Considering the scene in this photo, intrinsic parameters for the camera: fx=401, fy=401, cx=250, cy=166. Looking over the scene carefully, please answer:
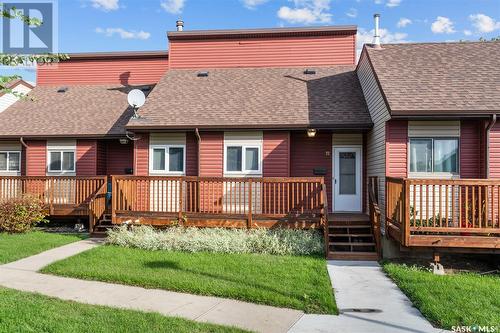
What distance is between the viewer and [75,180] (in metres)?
12.5

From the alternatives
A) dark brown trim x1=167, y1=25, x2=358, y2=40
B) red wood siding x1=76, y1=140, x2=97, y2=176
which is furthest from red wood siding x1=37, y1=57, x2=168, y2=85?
red wood siding x1=76, y1=140, x2=97, y2=176

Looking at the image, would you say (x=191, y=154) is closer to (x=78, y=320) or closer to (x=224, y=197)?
(x=224, y=197)

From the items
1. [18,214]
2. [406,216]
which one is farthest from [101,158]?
[406,216]

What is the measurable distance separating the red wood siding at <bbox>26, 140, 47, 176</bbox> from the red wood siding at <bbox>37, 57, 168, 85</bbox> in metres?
4.33

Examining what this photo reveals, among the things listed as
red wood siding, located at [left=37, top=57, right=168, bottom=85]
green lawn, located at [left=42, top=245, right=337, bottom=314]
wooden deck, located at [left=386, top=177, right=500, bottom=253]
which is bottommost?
green lawn, located at [left=42, top=245, right=337, bottom=314]

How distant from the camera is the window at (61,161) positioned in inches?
548

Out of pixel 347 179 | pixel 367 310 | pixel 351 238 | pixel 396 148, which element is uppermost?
pixel 396 148

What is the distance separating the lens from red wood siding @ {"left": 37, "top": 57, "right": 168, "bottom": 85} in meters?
16.8

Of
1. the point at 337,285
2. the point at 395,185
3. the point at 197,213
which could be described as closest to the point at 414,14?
the point at 395,185

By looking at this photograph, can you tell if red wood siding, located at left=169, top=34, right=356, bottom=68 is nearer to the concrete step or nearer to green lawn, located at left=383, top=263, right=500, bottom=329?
the concrete step

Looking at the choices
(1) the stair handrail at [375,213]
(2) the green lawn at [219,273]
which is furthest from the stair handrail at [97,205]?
(1) the stair handrail at [375,213]

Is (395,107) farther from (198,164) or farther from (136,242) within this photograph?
(136,242)

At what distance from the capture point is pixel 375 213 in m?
9.34

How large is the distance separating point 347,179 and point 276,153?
2.26m
